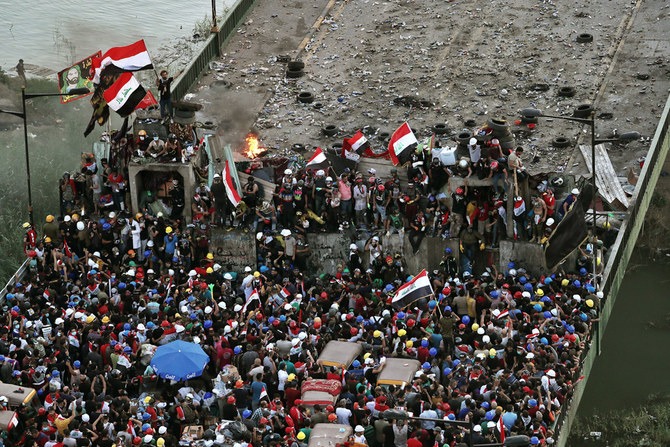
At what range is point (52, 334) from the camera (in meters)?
32.4

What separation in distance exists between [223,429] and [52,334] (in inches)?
220

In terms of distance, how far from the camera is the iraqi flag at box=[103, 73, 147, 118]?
36.8 m

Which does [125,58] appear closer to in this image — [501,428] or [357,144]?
[357,144]

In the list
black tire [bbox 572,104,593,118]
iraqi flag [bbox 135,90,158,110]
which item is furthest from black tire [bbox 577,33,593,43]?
iraqi flag [bbox 135,90,158,110]

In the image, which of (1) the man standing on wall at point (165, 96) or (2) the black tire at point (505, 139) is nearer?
(2) the black tire at point (505, 139)

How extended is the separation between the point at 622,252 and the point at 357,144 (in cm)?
715

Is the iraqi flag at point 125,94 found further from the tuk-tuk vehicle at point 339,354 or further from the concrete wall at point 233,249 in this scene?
the tuk-tuk vehicle at point 339,354

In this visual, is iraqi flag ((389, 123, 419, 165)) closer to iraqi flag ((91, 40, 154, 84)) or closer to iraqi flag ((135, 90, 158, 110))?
iraqi flag ((135, 90, 158, 110))

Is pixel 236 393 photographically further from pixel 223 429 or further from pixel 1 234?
pixel 1 234

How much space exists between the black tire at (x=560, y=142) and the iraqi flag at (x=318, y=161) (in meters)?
6.81

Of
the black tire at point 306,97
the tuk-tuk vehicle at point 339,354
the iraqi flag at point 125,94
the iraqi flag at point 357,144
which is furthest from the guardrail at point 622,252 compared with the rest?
the iraqi flag at point 125,94

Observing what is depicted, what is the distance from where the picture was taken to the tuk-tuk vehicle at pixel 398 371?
30.2 metres

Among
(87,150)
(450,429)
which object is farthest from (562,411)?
(87,150)

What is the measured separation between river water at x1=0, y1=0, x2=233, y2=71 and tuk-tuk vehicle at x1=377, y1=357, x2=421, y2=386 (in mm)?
33214
